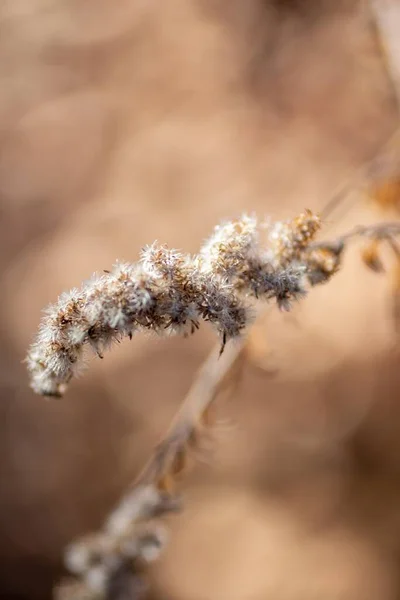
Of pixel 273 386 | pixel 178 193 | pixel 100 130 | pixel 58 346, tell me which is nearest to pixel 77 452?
pixel 273 386

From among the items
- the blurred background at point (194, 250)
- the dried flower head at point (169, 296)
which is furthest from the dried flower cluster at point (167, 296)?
the blurred background at point (194, 250)

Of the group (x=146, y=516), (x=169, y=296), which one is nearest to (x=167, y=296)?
(x=169, y=296)

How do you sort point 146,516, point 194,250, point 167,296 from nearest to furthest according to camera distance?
point 167,296, point 146,516, point 194,250

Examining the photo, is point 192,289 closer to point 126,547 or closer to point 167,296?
point 167,296

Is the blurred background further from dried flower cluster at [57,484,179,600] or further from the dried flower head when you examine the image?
the dried flower head

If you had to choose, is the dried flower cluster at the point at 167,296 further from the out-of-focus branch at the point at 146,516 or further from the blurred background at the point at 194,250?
the blurred background at the point at 194,250
